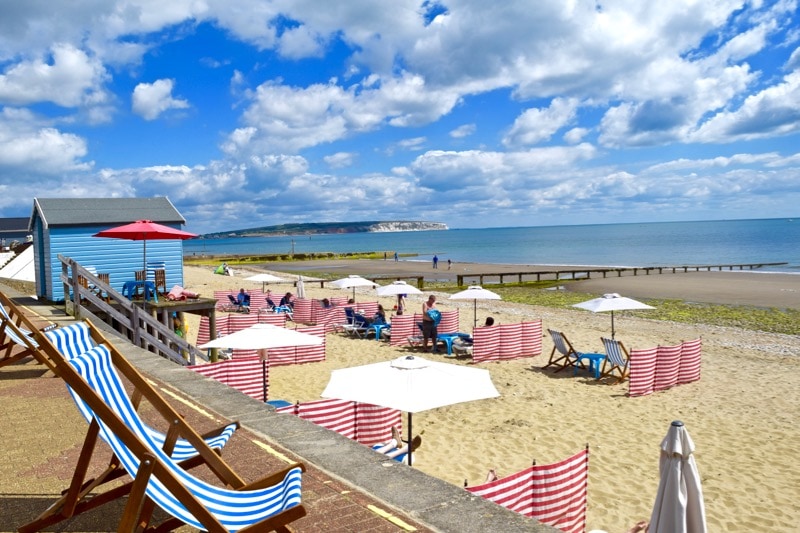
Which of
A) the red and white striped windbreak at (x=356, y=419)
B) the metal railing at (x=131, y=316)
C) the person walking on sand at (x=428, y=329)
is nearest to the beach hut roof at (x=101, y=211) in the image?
the metal railing at (x=131, y=316)

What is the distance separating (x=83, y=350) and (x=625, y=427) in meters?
7.86

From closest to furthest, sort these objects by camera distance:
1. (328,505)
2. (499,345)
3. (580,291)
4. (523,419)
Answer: (328,505), (523,419), (499,345), (580,291)

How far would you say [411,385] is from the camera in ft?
19.7

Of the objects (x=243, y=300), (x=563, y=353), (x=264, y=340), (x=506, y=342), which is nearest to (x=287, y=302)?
(x=243, y=300)

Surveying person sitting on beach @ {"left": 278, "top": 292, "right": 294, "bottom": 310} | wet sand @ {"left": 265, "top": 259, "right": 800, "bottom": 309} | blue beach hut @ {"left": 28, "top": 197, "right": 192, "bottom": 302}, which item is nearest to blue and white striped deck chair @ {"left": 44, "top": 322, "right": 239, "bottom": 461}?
blue beach hut @ {"left": 28, "top": 197, "right": 192, "bottom": 302}

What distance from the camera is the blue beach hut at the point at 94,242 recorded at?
→ 16.7 meters

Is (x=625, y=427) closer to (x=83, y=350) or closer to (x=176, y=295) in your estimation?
(x=83, y=350)

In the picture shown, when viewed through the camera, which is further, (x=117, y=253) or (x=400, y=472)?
(x=117, y=253)

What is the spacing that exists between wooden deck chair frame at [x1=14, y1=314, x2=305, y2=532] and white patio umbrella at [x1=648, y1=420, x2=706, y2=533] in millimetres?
2406

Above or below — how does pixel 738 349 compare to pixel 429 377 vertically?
below

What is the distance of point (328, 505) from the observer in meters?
3.70

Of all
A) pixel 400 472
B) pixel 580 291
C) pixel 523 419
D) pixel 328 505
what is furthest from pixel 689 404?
pixel 580 291

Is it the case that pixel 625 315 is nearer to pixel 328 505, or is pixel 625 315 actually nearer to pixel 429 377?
pixel 429 377

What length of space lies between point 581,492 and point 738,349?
12.9 m
